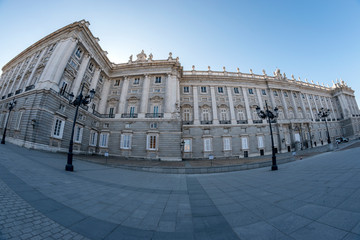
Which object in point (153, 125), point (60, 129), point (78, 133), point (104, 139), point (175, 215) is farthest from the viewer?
point (104, 139)

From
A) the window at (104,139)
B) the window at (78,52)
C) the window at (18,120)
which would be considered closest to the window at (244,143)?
the window at (104,139)

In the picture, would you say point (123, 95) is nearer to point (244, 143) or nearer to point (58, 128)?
point (58, 128)

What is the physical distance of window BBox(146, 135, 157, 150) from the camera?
19444mm

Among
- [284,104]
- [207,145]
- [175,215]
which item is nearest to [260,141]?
[207,145]

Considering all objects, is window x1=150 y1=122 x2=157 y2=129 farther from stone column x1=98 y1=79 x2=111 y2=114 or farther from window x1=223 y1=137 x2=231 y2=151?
window x1=223 y1=137 x2=231 y2=151

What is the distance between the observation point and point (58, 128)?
15.1 meters

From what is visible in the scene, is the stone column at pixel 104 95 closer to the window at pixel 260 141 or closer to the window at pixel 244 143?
the window at pixel 244 143

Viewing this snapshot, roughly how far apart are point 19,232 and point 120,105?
74.1 ft

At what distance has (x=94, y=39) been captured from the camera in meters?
21.8

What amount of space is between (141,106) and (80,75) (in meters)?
9.86

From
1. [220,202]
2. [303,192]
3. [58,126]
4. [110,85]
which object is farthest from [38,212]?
[110,85]

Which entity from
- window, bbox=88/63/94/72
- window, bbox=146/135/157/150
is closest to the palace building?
window, bbox=146/135/157/150

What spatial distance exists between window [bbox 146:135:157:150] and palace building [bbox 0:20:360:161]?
151 millimetres

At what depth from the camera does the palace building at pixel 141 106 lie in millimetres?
15320
